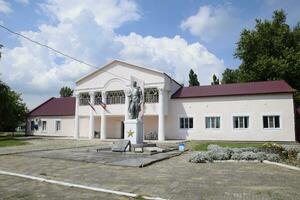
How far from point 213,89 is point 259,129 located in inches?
253

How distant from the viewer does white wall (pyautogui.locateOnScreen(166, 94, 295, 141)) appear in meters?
27.5

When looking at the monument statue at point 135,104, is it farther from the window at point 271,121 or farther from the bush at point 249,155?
the window at point 271,121

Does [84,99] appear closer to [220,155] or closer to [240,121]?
[240,121]

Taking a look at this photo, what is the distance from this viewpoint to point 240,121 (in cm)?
2927

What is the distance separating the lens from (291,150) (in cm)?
1395

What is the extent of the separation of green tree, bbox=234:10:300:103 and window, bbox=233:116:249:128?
9988 mm

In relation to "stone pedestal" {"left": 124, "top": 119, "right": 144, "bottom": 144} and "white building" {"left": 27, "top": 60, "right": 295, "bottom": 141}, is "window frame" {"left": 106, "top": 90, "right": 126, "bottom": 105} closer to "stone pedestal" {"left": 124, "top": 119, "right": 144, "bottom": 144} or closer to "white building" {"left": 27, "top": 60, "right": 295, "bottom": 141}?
"white building" {"left": 27, "top": 60, "right": 295, "bottom": 141}

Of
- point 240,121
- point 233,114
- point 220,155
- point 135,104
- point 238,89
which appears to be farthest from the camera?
point 238,89

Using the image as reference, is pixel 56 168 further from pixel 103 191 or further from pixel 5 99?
pixel 5 99

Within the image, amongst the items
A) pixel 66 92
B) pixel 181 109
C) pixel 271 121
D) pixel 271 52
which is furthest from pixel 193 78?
pixel 66 92

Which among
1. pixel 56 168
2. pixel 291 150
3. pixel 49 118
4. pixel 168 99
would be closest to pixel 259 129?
pixel 168 99

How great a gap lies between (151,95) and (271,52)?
1892 cm

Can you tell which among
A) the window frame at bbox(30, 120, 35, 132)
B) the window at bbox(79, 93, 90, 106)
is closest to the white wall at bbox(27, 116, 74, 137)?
the window frame at bbox(30, 120, 35, 132)

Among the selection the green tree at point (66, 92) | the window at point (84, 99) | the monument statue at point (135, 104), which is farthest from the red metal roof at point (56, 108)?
the green tree at point (66, 92)
